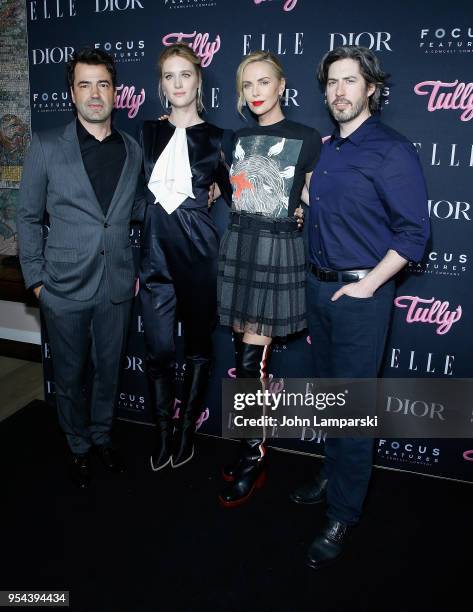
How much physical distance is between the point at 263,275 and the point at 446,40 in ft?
4.27

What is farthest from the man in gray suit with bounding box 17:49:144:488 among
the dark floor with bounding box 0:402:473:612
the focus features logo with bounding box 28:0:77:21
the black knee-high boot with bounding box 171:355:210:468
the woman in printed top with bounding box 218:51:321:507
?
the focus features logo with bounding box 28:0:77:21

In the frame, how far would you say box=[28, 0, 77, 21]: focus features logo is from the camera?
9.40 feet

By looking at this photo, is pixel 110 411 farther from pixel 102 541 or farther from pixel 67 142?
pixel 67 142

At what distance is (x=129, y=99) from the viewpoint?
2826mm

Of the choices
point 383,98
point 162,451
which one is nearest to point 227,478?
point 162,451

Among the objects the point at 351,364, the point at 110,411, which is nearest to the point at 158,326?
the point at 110,411

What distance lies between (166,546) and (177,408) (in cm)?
103

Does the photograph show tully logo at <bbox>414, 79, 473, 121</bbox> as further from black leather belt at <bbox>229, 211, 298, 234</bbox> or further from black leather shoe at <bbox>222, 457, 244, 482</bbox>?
black leather shoe at <bbox>222, 457, 244, 482</bbox>

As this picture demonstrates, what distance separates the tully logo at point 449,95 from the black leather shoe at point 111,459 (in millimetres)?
2286

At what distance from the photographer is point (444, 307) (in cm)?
251

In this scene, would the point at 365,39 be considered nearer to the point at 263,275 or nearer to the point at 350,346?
the point at 263,275

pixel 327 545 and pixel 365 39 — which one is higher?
pixel 365 39

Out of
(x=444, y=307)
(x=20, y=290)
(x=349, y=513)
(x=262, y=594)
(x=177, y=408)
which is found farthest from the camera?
(x=20, y=290)

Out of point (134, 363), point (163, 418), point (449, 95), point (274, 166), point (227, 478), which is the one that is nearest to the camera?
point (274, 166)
